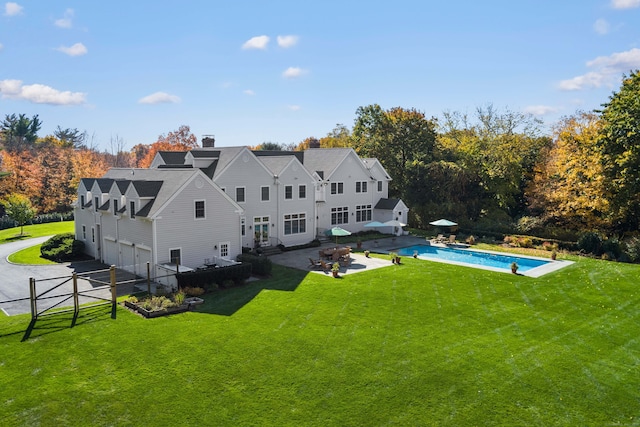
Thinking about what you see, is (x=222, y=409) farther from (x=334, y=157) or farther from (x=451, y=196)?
(x=451, y=196)

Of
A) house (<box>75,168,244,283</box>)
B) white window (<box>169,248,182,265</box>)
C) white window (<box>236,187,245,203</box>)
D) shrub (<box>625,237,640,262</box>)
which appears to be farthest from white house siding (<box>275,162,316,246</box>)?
shrub (<box>625,237,640,262</box>)

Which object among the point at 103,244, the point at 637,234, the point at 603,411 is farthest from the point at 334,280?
the point at 637,234

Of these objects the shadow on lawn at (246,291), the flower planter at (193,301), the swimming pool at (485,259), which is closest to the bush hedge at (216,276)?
the shadow on lawn at (246,291)

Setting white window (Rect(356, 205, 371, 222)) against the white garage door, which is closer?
the white garage door

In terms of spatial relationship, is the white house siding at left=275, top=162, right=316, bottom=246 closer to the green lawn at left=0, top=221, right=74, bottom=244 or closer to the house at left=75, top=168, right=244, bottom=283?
the house at left=75, top=168, right=244, bottom=283

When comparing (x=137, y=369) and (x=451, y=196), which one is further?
(x=451, y=196)

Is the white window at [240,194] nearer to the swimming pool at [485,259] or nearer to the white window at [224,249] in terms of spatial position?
the white window at [224,249]

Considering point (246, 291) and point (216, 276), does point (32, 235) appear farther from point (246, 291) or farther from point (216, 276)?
point (246, 291)
